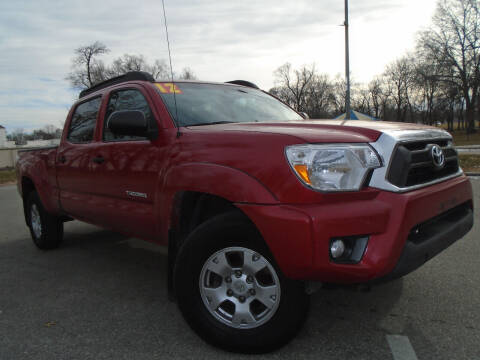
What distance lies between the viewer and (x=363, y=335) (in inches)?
101

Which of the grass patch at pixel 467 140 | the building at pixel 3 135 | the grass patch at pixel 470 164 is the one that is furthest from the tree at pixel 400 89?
the building at pixel 3 135

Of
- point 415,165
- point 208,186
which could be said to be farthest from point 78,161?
point 415,165

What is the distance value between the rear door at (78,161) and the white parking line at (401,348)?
9.15 ft

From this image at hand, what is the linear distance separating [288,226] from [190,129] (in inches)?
44.0

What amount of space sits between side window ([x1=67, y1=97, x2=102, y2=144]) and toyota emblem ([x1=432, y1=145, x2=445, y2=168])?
3.01m

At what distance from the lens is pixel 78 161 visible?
4027 millimetres

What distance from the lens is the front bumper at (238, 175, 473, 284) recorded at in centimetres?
Answer: 204

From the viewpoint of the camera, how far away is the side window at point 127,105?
321 centimetres

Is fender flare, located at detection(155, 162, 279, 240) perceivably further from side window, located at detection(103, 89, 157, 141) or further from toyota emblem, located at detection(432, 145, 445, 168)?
toyota emblem, located at detection(432, 145, 445, 168)

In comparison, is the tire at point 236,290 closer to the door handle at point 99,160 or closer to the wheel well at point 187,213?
the wheel well at point 187,213

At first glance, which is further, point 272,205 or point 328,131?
point 328,131

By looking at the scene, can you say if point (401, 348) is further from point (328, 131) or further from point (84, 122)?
point (84, 122)

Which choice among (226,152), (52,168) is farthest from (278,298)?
(52,168)

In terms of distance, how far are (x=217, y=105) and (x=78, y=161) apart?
5.24 feet
